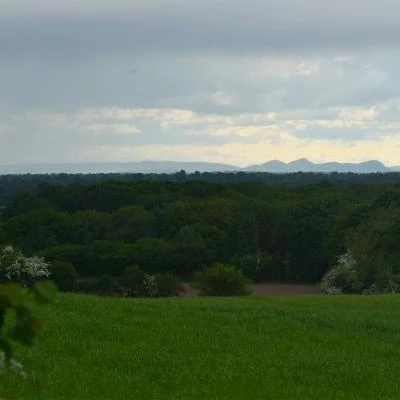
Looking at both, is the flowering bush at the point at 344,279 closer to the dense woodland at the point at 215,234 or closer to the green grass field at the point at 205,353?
the dense woodland at the point at 215,234

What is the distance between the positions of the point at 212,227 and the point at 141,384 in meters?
54.3

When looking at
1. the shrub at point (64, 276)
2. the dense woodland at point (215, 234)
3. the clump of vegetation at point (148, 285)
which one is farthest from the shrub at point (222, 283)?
the dense woodland at point (215, 234)

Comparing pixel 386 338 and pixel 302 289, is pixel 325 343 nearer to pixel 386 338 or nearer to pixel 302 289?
pixel 386 338

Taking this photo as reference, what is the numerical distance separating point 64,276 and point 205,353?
38426 mm

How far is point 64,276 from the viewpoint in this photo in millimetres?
49406

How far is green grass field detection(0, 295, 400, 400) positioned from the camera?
9.96 meters

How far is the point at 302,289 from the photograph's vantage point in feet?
187

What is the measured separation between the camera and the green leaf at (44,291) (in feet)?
9.49

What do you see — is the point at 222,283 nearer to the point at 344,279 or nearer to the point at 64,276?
the point at 344,279

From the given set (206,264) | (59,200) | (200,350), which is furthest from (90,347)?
(59,200)

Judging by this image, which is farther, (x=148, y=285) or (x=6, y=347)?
(x=148, y=285)

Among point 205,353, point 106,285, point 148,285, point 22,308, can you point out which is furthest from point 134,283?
point 22,308

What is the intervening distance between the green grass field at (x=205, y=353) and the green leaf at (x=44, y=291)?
21.1 feet

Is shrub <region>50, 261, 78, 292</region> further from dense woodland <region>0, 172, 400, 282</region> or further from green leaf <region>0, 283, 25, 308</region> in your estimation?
green leaf <region>0, 283, 25, 308</region>
